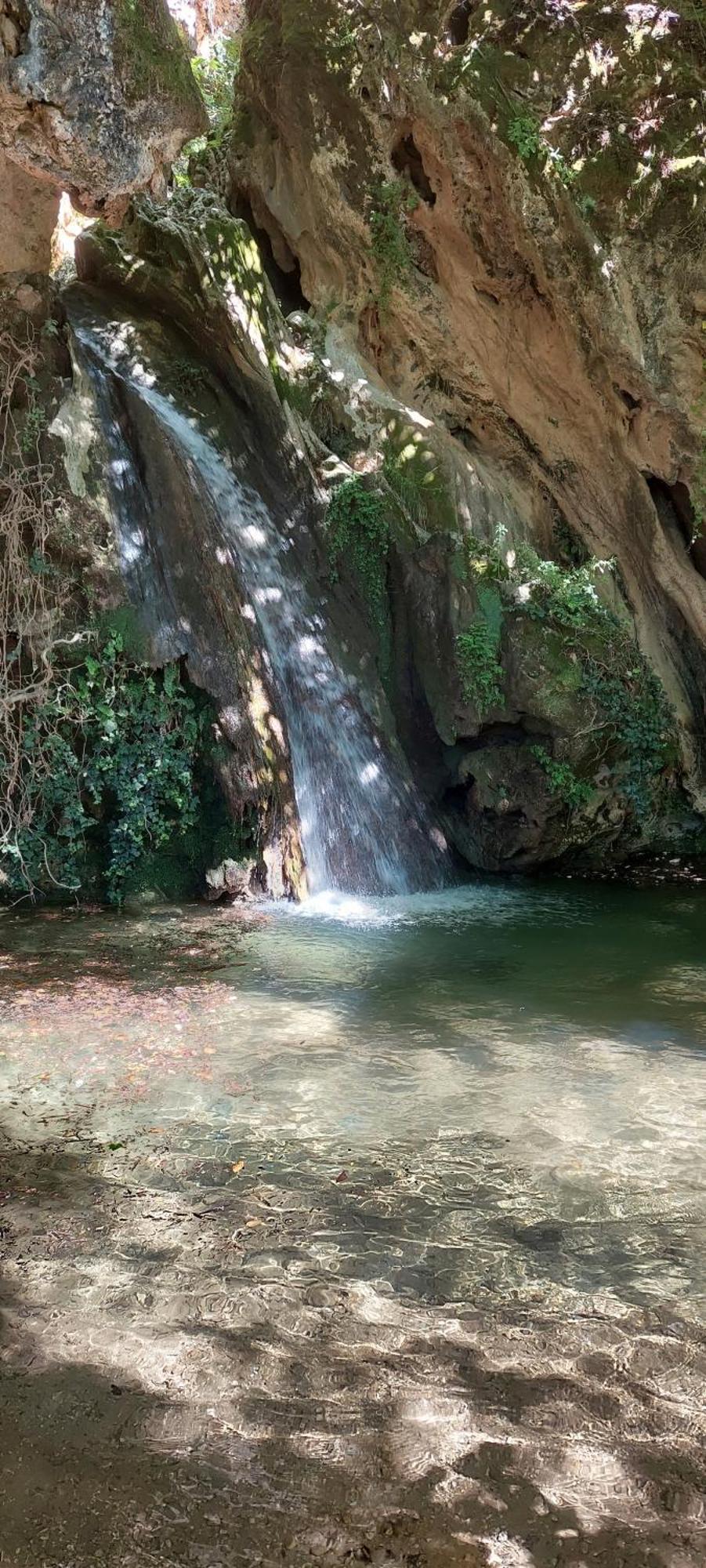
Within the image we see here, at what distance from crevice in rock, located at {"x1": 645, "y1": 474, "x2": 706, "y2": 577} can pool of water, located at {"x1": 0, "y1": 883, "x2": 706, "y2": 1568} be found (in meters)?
5.33

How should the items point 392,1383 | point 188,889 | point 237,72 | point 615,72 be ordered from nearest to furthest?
point 392,1383 < point 188,889 < point 615,72 < point 237,72

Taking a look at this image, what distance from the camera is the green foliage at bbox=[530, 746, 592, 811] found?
33.3ft

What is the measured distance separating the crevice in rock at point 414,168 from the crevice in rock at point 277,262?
1.78m

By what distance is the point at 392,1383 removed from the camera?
2738 mm

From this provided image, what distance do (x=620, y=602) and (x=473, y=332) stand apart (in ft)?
10.7

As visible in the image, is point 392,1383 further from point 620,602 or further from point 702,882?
point 620,602

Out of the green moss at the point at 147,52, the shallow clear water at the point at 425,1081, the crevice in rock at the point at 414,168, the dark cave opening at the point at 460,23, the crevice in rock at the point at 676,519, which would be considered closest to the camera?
the shallow clear water at the point at 425,1081

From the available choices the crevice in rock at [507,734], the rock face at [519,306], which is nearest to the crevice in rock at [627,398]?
the rock face at [519,306]

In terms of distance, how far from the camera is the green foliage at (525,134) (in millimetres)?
9586

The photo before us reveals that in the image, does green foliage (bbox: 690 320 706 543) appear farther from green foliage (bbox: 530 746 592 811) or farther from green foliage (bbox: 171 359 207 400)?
green foliage (bbox: 171 359 207 400)

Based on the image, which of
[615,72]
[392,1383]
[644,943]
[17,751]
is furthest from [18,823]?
[615,72]

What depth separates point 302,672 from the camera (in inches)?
394

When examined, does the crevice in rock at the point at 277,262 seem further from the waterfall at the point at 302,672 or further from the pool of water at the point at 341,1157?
the pool of water at the point at 341,1157

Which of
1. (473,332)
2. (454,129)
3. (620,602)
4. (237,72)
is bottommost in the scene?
(620,602)
